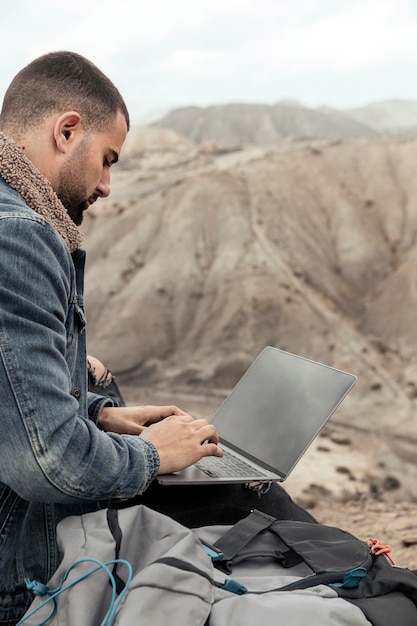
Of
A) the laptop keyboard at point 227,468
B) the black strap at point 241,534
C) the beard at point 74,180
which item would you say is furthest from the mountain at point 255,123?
the black strap at point 241,534

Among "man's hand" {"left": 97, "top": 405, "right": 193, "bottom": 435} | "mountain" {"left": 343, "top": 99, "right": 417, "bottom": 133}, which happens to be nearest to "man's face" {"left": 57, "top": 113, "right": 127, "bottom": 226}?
"man's hand" {"left": 97, "top": 405, "right": 193, "bottom": 435}

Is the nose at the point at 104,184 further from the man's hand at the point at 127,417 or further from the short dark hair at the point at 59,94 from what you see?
the man's hand at the point at 127,417

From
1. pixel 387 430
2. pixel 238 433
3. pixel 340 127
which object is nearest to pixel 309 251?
pixel 387 430

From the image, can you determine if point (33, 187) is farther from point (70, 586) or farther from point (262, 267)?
point (262, 267)

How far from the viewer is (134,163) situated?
16594mm

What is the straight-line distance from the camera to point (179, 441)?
2.10 meters

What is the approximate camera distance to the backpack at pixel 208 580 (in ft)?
5.26

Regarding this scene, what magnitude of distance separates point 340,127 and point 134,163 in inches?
688

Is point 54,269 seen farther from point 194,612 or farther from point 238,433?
point 238,433

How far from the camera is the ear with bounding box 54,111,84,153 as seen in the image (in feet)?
6.90

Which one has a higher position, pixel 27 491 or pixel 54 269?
pixel 54 269

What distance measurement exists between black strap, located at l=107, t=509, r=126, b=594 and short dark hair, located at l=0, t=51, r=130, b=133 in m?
1.14

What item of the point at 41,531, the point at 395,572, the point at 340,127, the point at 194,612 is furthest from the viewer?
the point at 340,127

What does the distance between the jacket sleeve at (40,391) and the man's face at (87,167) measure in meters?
0.36
